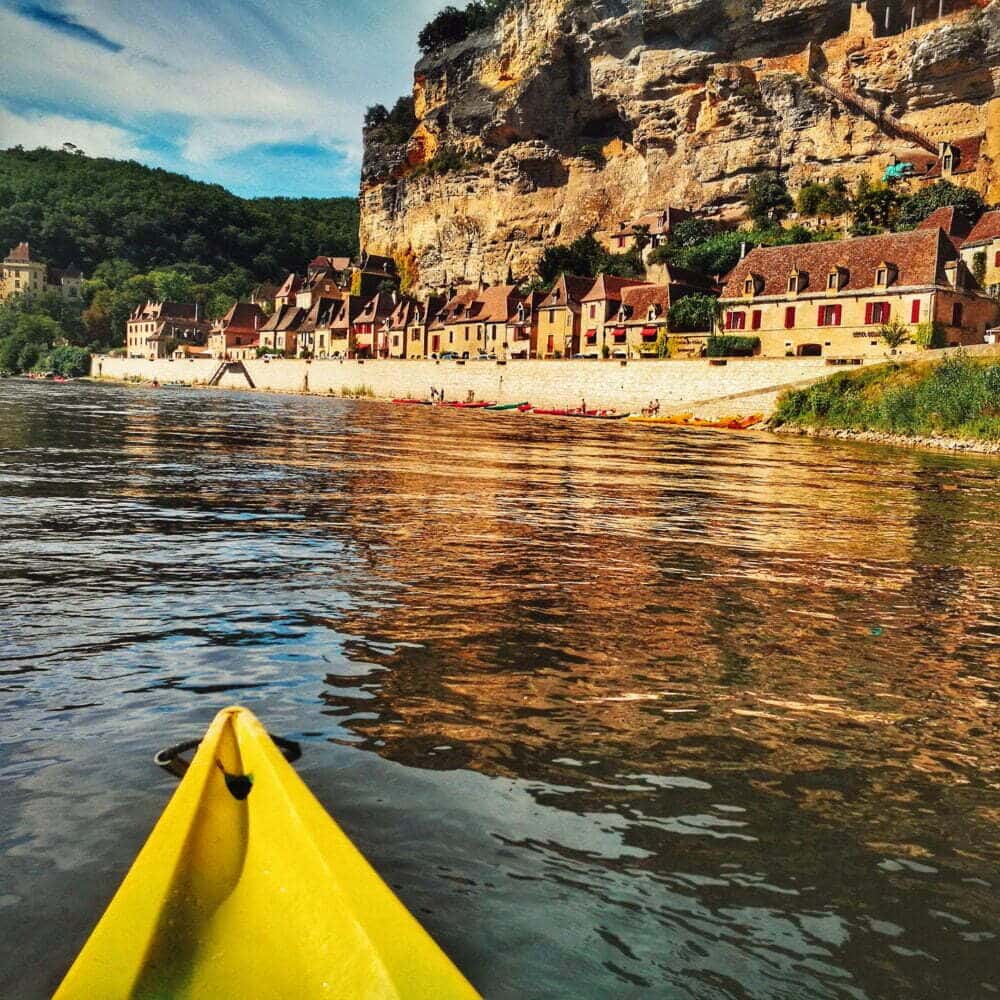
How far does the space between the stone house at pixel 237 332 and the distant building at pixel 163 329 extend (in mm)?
7992

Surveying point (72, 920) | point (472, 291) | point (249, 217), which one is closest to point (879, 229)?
point (472, 291)

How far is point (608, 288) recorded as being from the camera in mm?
65688

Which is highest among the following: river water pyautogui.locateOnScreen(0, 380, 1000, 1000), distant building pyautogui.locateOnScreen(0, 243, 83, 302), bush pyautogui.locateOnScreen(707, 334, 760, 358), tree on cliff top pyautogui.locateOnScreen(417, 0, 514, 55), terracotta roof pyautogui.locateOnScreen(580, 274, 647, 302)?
tree on cliff top pyautogui.locateOnScreen(417, 0, 514, 55)

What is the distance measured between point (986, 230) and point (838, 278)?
1178 cm

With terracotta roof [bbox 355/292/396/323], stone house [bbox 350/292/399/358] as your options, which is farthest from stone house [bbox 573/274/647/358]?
terracotta roof [bbox 355/292/396/323]

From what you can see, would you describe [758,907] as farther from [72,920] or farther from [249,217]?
[249,217]

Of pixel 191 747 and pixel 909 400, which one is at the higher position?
pixel 909 400

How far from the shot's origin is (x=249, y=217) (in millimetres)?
162625

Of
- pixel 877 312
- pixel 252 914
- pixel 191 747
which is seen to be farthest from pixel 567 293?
pixel 252 914

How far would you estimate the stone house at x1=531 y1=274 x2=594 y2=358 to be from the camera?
68750 mm

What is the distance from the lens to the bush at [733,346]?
51594 mm

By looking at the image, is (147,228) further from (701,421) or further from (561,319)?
(701,421)

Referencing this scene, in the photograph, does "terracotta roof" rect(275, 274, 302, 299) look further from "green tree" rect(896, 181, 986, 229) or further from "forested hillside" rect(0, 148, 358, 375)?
"green tree" rect(896, 181, 986, 229)

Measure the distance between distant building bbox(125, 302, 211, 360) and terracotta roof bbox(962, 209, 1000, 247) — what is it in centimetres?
9919
